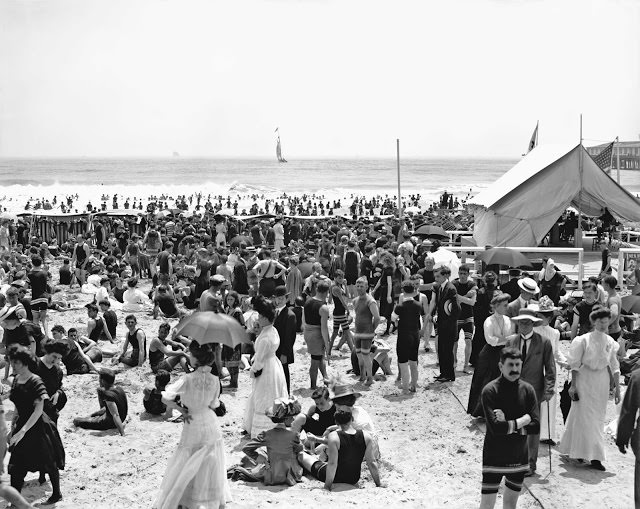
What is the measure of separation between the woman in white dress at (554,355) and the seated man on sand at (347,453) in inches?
70.0

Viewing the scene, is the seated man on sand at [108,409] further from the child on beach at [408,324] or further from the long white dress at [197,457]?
the child on beach at [408,324]

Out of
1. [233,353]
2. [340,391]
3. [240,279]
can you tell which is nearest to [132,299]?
[240,279]

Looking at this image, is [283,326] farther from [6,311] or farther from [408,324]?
[6,311]

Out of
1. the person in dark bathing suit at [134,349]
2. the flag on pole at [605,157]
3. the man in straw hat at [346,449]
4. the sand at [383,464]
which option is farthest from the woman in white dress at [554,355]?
the flag on pole at [605,157]

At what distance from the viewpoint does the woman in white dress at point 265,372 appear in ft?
24.2

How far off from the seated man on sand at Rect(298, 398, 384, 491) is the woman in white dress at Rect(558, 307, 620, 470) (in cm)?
187

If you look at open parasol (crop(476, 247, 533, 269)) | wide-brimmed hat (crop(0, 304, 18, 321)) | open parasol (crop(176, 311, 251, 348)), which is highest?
open parasol (crop(176, 311, 251, 348))

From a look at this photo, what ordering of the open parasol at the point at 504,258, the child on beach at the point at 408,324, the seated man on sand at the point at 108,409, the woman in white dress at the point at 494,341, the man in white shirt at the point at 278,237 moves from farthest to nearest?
the man in white shirt at the point at 278,237 → the open parasol at the point at 504,258 → the child on beach at the point at 408,324 → the seated man on sand at the point at 108,409 → the woman in white dress at the point at 494,341

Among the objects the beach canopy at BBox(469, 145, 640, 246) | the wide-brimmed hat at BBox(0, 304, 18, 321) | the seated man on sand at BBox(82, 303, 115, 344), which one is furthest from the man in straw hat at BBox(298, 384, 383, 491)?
the beach canopy at BBox(469, 145, 640, 246)

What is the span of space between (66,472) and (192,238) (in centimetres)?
1170

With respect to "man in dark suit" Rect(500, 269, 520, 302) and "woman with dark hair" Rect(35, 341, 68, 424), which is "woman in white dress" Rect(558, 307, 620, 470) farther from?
"woman with dark hair" Rect(35, 341, 68, 424)

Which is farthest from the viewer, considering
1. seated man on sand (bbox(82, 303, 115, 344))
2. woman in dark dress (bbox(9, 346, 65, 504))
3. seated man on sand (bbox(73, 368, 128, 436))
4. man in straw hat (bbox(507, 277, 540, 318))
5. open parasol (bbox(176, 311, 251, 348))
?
seated man on sand (bbox(82, 303, 115, 344))

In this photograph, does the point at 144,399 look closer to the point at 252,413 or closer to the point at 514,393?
the point at 252,413

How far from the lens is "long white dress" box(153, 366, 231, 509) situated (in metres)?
5.41
